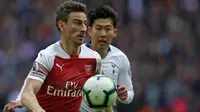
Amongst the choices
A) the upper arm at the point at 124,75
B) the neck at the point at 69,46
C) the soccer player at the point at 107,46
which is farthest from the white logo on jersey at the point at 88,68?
the upper arm at the point at 124,75

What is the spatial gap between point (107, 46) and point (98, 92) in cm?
160

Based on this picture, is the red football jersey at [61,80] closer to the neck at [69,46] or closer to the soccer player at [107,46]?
the neck at [69,46]

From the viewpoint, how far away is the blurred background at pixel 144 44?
46.5ft

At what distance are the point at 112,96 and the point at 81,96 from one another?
1.88 feet

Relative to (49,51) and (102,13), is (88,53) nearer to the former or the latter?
(49,51)

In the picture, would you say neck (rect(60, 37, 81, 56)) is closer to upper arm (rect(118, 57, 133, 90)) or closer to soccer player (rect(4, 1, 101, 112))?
soccer player (rect(4, 1, 101, 112))

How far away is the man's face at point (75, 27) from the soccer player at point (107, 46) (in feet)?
2.97

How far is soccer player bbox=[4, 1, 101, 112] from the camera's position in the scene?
734 centimetres

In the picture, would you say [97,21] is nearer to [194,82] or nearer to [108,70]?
[108,70]

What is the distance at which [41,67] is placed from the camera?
7.15 metres

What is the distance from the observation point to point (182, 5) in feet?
56.8

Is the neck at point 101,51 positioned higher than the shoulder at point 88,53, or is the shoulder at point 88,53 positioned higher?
the shoulder at point 88,53

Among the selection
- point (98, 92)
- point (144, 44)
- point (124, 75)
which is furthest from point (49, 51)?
point (144, 44)

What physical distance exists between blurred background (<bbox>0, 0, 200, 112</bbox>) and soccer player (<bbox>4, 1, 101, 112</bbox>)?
5675mm
